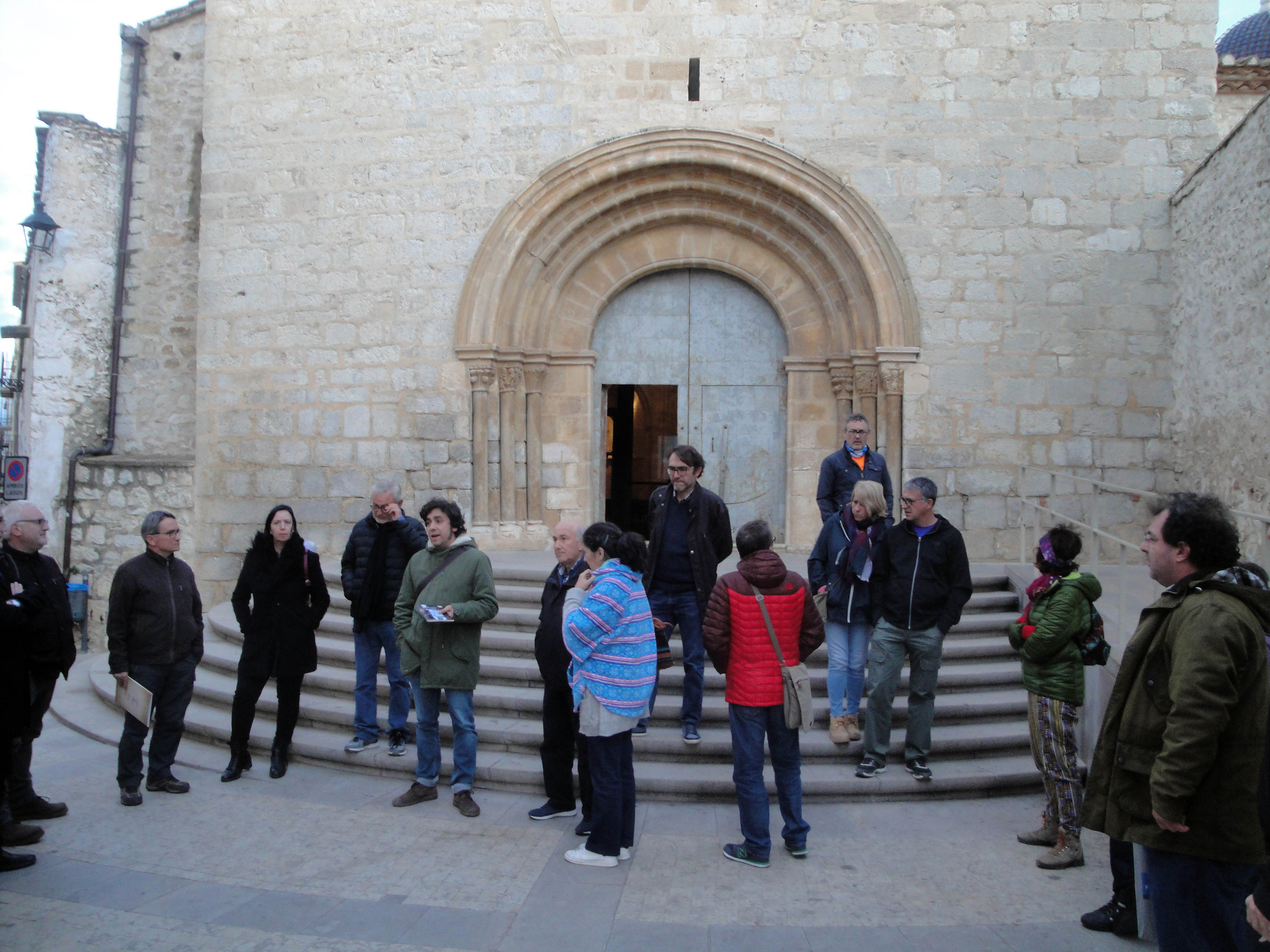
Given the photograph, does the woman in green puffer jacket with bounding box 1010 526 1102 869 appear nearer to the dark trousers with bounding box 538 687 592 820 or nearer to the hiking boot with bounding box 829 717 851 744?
the hiking boot with bounding box 829 717 851 744

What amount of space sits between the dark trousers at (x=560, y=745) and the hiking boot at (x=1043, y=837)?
218cm

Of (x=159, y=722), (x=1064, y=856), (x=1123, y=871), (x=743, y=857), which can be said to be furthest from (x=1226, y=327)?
(x=159, y=722)

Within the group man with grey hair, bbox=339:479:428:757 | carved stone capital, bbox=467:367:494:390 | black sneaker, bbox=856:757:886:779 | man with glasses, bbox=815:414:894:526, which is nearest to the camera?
black sneaker, bbox=856:757:886:779

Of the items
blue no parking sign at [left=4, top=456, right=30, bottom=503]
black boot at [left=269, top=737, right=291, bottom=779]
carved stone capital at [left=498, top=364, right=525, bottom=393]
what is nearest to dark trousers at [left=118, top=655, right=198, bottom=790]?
black boot at [left=269, top=737, right=291, bottom=779]

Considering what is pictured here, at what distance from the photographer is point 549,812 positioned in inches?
183

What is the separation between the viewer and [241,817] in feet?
15.4

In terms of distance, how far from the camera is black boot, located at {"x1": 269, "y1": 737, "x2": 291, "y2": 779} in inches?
207

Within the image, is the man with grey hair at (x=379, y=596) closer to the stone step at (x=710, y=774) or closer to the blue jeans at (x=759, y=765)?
the stone step at (x=710, y=774)

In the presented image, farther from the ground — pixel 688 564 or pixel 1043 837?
pixel 688 564

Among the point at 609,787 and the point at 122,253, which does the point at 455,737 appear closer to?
the point at 609,787

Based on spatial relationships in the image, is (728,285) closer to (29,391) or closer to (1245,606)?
(1245,606)

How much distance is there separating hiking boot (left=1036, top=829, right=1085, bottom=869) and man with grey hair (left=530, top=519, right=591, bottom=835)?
2.13 metres

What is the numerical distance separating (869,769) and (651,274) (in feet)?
19.6

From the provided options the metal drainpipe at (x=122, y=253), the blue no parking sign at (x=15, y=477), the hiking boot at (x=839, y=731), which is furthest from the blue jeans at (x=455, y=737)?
the metal drainpipe at (x=122, y=253)
